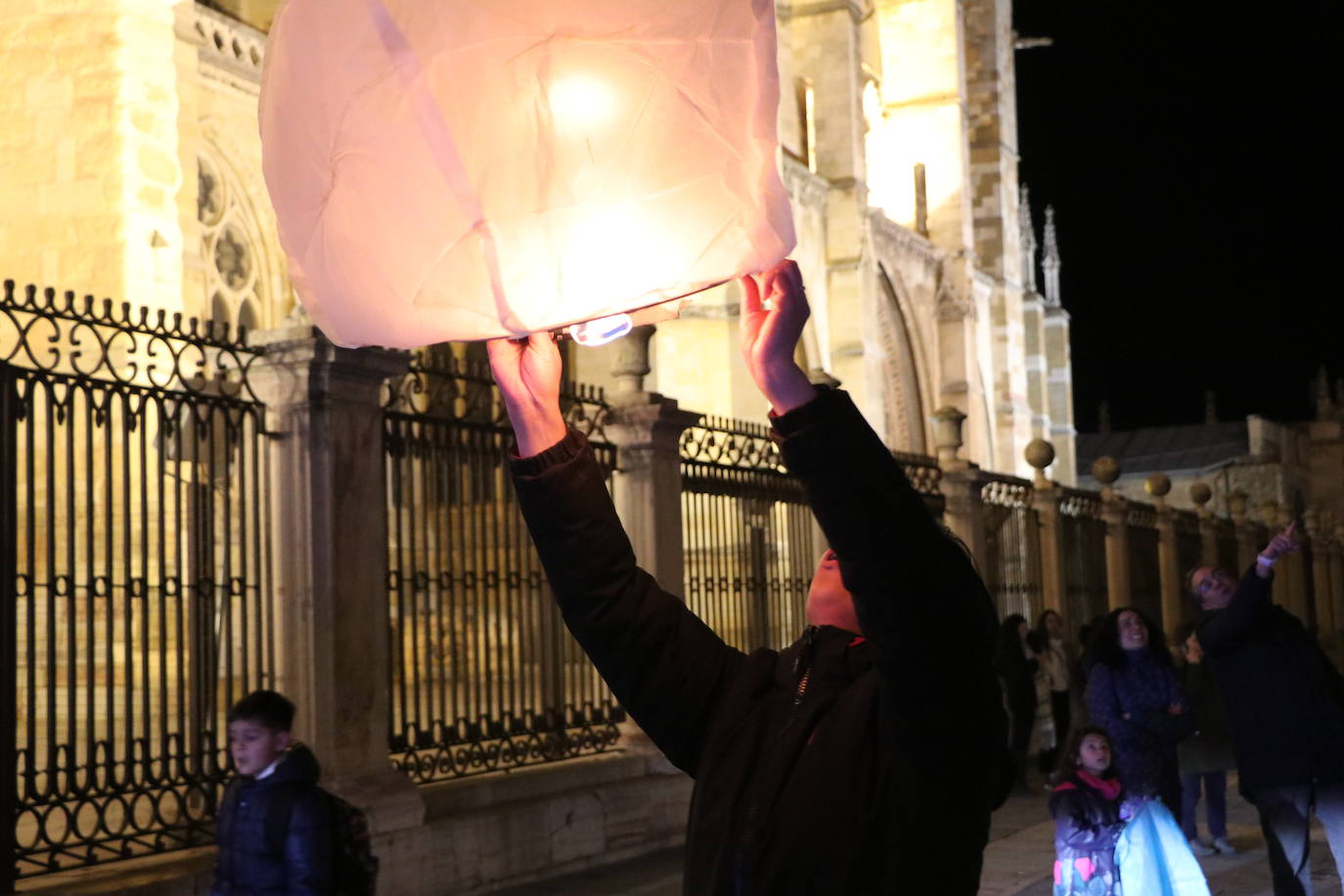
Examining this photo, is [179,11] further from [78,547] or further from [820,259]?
[820,259]

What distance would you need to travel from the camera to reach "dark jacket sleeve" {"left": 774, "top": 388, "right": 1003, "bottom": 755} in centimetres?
196

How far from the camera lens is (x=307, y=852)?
4051mm

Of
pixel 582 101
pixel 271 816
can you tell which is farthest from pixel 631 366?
pixel 582 101

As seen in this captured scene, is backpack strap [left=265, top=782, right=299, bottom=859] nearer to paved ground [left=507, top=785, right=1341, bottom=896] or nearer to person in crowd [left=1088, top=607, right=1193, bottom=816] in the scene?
paved ground [left=507, top=785, right=1341, bottom=896]

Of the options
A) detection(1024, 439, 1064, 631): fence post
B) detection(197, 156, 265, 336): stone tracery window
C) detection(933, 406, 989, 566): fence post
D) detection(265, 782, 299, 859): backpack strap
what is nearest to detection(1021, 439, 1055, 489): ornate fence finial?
detection(1024, 439, 1064, 631): fence post

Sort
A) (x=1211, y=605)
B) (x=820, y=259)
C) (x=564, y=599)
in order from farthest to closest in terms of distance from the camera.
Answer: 1. (x=820, y=259)
2. (x=1211, y=605)
3. (x=564, y=599)

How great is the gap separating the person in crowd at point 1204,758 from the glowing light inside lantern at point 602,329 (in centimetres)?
787

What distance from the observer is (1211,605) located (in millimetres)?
6969

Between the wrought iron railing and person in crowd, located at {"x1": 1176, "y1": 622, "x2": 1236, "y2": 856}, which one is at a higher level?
the wrought iron railing

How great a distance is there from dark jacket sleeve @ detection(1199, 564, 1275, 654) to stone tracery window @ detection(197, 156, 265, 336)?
448 inches

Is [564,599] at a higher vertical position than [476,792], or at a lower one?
higher

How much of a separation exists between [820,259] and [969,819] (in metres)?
25.9

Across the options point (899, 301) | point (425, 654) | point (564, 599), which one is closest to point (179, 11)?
point (425, 654)

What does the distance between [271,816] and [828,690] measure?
88.4 inches
